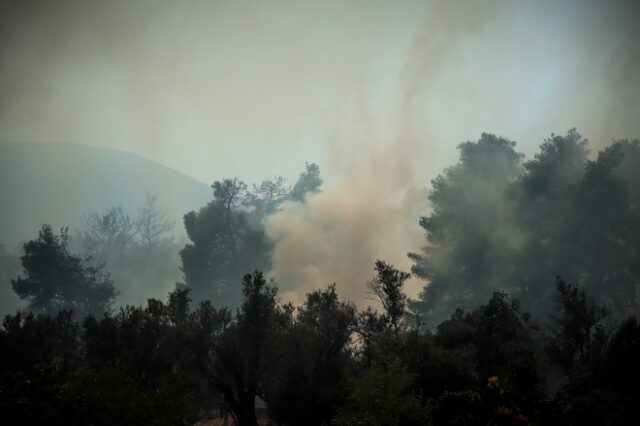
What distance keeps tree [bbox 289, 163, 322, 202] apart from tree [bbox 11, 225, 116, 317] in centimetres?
5005

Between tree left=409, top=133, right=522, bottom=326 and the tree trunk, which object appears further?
tree left=409, top=133, right=522, bottom=326

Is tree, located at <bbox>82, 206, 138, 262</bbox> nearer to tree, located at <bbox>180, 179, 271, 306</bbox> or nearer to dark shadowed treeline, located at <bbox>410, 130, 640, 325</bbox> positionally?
tree, located at <bbox>180, 179, 271, 306</bbox>

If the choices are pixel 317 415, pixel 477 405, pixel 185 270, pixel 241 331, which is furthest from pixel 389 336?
pixel 185 270

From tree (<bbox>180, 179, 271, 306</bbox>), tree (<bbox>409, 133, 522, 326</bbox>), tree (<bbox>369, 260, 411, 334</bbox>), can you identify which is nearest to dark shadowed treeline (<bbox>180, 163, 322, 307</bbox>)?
tree (<bbox>180, 179, 271, 306</bbox>)

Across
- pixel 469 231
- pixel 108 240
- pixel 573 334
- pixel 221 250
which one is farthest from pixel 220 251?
pixel 573 334

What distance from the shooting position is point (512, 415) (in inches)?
728

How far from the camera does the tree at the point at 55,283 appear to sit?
7594 centimetres

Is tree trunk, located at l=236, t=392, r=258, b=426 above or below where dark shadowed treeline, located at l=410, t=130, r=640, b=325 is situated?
below

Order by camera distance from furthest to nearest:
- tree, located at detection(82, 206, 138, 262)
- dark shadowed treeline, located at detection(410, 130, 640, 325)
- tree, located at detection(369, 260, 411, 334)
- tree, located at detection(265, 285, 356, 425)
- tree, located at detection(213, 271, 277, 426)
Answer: tree, located at detection(82, 206, 138, 262)
dark shadowed treeline, located at detection(410, 130, 640, 325)
tree, located at detection(369, 260, 411, 334)
tree, located at detection(213, 271, 277, 426)
tree, located at detection(265, 285, 356, 425)

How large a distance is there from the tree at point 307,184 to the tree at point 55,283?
50.0m

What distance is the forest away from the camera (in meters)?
22.0

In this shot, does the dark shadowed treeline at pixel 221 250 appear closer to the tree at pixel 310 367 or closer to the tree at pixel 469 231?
the tree at pixel 469 231

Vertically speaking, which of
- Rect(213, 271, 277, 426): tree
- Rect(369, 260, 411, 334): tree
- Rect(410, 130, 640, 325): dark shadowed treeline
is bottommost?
Rect(213, 271, 277, 426): tree

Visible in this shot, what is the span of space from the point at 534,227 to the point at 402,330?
3660 cm
